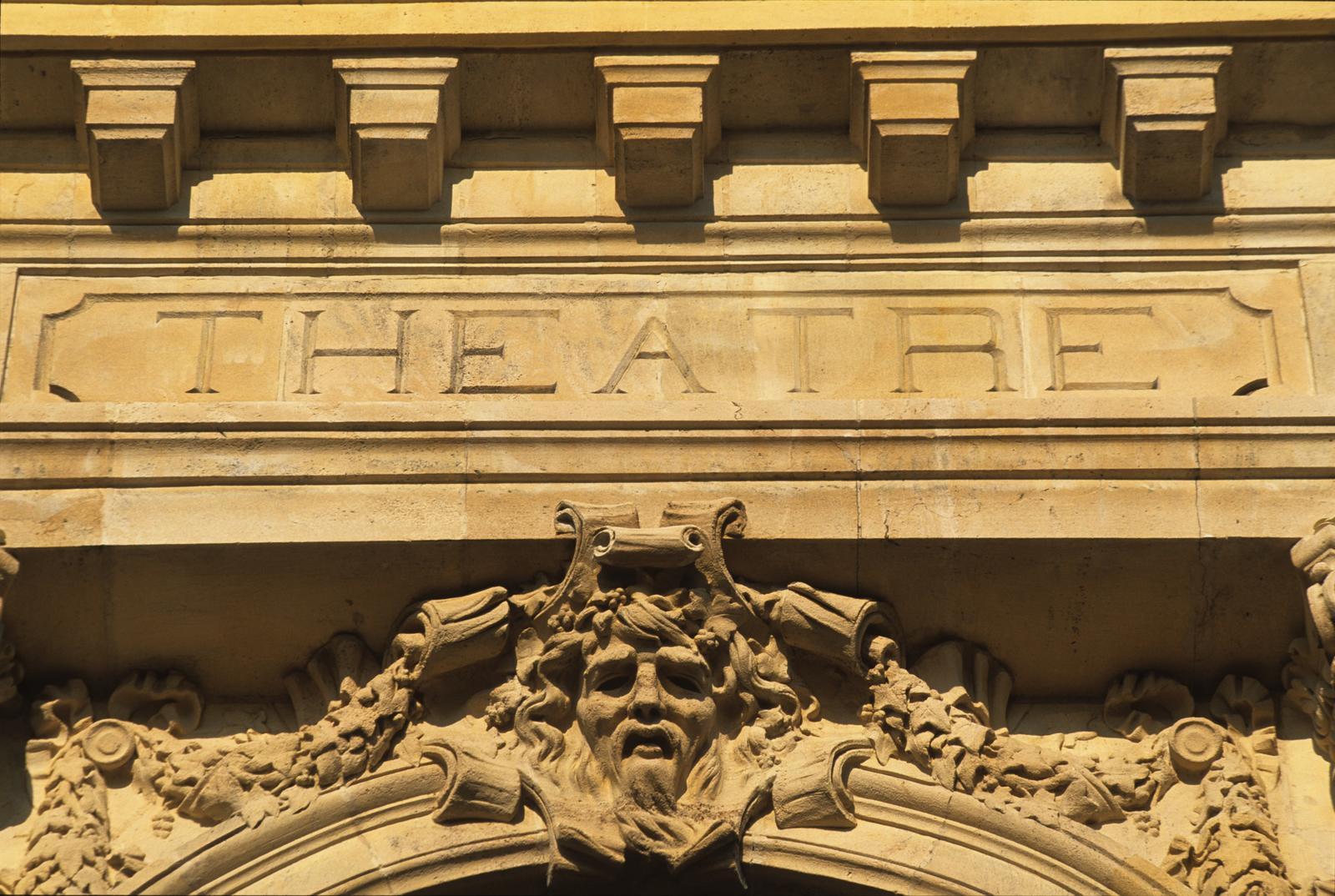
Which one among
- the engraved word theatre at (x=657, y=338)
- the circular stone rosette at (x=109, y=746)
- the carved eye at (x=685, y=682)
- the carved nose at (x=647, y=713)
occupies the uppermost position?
the engraved word theatre at (x=657, y=338)

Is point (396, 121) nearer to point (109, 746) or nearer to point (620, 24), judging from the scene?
point (620, 24)

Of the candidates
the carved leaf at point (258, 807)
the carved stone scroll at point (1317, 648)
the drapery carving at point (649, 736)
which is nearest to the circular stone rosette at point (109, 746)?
the drapery carving at point (649, 736)

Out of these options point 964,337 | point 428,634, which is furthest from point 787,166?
point 428,634

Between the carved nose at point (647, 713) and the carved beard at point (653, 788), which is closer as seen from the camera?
the carved beard at point (653, 788)

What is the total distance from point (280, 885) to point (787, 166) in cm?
334

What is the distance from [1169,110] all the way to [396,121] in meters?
2.87

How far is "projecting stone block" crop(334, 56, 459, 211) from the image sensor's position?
10.2 meters

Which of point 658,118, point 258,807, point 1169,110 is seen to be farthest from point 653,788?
point 1169,110

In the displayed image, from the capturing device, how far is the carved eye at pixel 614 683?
31.0ft

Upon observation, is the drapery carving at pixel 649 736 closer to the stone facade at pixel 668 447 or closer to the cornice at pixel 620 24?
the stone facade at pixel 668 447

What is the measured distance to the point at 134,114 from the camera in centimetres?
1022

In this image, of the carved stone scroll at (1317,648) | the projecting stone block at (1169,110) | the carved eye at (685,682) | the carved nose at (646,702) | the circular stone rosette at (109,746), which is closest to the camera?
the carved stone scroll at (1317,648)

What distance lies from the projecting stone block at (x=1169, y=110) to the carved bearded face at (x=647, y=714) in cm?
261

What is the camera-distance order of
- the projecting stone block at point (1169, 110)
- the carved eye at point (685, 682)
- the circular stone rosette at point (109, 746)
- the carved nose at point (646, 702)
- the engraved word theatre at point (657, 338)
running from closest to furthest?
the carved nose at point (646, 702) < the carved eye at point (685, 682) < the circular stone rosette at point (109, 746) < the engraved word theatre at point (657, 338) < the projecting stone block at point (1169, 110)
